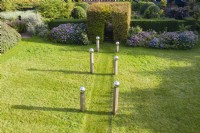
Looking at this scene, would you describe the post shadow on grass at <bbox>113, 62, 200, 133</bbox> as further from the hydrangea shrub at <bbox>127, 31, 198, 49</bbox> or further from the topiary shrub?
the topiary shrub

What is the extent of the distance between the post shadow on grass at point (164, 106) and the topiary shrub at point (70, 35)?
16.8ft

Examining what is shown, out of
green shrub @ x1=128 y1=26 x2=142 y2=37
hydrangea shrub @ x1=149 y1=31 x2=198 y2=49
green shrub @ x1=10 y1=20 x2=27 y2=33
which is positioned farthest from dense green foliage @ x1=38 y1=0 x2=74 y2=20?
hydrangea shrub @ x1=149 y1=31 x2=198 y2=49

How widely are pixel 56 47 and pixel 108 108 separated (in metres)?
6.76

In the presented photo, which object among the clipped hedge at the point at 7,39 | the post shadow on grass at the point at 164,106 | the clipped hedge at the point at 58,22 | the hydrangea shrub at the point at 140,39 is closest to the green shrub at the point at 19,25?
the clipped hedge at the point at 58,22

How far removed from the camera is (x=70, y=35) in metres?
15.1

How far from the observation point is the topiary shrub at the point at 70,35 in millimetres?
14930

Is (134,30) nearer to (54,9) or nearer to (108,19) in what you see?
(108,19)

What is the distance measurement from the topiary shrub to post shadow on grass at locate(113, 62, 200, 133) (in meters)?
5.11

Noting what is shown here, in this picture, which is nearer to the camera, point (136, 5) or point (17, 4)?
point (17, 4)

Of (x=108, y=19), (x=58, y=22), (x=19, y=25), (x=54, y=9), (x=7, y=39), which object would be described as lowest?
(x=7, y=39)

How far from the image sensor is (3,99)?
9.09 metres

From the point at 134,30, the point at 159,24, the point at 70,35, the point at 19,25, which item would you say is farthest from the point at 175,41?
the point at 19,25

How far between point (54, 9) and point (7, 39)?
5.33 metres

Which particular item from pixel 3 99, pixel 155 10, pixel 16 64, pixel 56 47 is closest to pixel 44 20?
pixel 56 47
